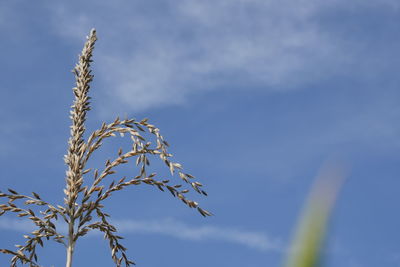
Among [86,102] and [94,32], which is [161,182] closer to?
[86,102]

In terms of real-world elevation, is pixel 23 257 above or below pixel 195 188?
below

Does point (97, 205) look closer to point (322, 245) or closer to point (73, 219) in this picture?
point (73, 219)

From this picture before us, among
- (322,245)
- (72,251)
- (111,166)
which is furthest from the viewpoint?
(111,166)

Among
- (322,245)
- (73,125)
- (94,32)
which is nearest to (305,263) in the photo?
(322,245)

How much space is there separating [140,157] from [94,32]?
4.36 ft

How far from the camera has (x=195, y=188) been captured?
5094 mm

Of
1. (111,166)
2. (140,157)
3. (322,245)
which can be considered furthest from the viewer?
(140,157)

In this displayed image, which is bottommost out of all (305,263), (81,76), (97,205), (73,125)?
(305,263)

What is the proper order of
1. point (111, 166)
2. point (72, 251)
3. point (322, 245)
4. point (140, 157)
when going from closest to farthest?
point (322, 245) < point (72, 251) < point (111, 166) < point (140, 157)

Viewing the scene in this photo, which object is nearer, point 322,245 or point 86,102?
point 322,245

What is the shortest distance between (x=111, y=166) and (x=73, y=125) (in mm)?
503

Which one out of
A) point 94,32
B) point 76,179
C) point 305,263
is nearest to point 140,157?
point 76,179

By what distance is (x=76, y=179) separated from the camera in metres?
4.76

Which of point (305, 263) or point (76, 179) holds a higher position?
point (76, 179)
